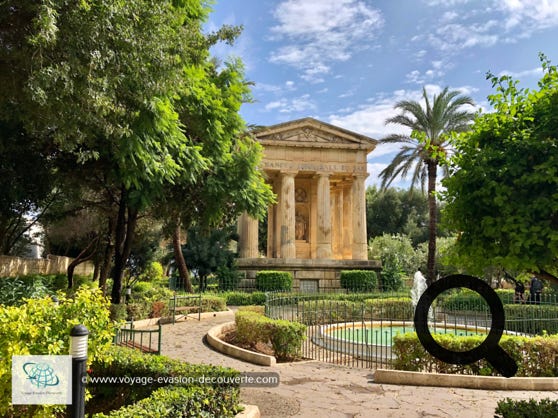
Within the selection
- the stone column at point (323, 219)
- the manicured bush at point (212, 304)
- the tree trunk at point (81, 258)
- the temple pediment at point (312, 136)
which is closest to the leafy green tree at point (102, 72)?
the manicured bush at point (212, 304)

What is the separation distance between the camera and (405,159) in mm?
26688

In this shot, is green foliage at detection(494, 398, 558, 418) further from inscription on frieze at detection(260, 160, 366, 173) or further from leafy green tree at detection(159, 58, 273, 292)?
inscription on frieze at detection(260, 160, 366, 173)

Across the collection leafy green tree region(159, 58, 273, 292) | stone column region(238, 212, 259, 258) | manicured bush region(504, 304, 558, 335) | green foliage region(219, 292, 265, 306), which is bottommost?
green foliage region(219, 292, 265, 306)

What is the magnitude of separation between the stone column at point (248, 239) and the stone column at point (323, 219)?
15.0 feet

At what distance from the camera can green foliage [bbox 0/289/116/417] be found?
4242 mm

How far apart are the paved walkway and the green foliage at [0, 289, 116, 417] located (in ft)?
8.50

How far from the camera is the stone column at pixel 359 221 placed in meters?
31.2

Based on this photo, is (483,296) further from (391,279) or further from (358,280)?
(391,279)

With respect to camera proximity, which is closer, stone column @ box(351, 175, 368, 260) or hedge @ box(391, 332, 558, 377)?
hedge @ box(391, 332, 558, 377)

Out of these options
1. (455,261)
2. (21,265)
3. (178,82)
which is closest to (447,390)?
(455,261)

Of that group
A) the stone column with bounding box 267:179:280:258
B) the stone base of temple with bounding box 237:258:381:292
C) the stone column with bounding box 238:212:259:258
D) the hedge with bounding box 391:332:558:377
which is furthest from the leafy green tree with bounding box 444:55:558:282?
the stone column with bounding box 267:179:280:258

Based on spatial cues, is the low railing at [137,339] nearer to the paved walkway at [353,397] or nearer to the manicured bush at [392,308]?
the paved walkway at [353,397]

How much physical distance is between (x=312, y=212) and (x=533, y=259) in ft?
97.1

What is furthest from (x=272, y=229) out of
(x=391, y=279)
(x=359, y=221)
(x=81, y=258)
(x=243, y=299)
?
(x=81, y=258)
